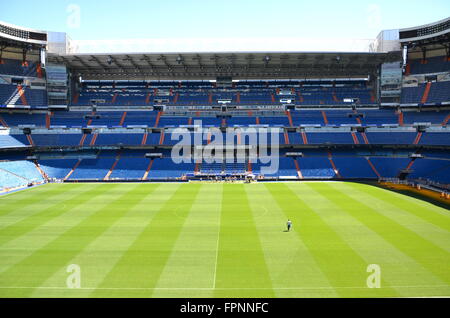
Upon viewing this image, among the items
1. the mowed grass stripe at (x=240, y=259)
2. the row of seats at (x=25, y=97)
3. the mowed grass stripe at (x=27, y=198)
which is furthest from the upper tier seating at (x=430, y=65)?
the row of seats at (x=25, y=97)

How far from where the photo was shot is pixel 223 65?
57.2 m

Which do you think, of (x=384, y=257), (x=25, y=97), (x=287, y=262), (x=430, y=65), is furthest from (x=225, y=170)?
(x=430, y=65)

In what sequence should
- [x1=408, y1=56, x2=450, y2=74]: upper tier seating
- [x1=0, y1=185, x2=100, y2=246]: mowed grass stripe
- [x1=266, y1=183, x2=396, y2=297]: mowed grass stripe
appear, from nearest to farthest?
[x1=266, y1=183, x2=396, y2=297]: mowed grass stripe → [x1=0, y1=185, x2=100, y2=246]: mowed grass stripe → [x1=408, y1=56, x2=450, y2=74]: upper tier seating

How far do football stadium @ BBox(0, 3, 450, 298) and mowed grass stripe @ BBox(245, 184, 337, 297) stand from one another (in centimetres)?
10

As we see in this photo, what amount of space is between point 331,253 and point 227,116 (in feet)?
142

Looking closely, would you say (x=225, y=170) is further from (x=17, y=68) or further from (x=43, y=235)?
(x=17, y=68)

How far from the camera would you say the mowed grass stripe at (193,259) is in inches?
534

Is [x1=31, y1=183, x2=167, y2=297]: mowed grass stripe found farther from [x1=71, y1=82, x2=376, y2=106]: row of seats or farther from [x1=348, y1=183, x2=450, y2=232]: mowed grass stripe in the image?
[x1=71, y1=82, x2=376, y2=106]: row of seats

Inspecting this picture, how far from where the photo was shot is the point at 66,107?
57.1 meters

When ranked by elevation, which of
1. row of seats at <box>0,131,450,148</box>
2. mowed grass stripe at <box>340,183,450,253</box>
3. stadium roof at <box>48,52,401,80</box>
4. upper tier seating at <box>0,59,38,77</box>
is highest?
stadium roof at <box>48,52,401,80</box>

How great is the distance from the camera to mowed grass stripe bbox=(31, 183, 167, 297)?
13548 mm

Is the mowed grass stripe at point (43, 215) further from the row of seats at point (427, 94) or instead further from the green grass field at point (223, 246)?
the row of seats at point (427, 94)

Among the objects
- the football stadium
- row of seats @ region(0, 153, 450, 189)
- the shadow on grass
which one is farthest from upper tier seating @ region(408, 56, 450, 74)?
the shadow on grass
